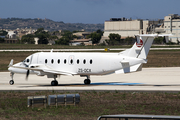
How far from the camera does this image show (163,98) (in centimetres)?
2462

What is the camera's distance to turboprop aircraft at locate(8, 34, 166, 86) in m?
32.2

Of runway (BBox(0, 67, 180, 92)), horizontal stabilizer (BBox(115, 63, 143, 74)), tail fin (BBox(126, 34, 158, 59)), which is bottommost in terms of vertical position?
runway (BBox(0, 67, 180, 92))

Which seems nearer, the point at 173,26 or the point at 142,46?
the point at 142,46

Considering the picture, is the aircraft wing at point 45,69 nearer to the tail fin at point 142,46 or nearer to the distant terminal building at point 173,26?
the tail fin at point 142,46

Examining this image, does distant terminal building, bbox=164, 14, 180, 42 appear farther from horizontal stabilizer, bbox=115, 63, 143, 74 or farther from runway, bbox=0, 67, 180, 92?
horizontal stabilizer, bbox=115, 63, 143, 74

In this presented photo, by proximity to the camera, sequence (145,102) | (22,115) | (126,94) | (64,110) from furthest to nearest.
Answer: (126,94)
(145,102)
(64,110)
(22,115)

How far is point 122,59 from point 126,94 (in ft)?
22.0

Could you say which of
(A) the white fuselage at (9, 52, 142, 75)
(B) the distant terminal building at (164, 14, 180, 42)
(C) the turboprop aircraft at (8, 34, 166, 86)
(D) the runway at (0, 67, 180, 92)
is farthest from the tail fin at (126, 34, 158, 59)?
(B) the distant terminal building at (164, 14, 180, 42)

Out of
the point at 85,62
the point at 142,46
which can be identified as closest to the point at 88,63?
the point at 85,62

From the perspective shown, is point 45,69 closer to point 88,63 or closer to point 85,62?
point 85,62

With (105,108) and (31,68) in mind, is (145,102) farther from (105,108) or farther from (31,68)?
(31,68)

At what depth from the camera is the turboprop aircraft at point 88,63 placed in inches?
1268

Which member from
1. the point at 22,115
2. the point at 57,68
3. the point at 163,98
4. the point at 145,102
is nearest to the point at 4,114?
the point at 22,115

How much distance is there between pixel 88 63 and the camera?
3331 centimetres
